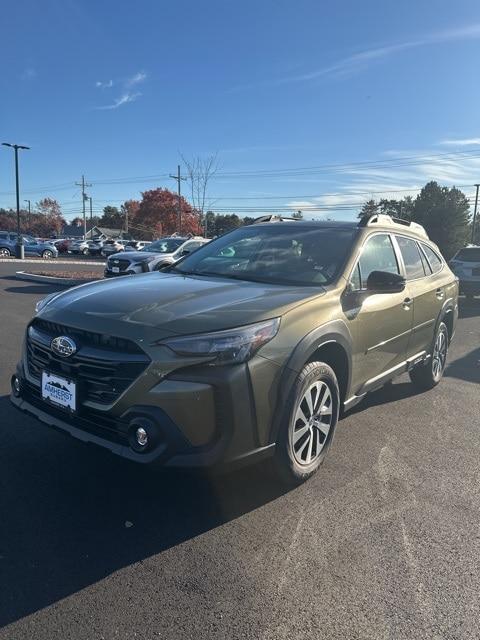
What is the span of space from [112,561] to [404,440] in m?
2.70

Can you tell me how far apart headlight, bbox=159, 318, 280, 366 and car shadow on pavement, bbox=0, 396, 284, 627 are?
651 millimetres

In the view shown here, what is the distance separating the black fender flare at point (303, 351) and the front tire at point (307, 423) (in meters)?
0.06

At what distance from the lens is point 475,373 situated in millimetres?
6703

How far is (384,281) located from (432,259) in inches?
88.8

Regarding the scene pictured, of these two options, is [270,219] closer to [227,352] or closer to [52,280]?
[227,352]

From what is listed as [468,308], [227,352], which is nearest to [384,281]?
[227,352]

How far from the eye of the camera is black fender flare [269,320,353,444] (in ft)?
9.71

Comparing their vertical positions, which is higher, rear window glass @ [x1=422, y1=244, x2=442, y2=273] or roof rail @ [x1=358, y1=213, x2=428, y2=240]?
roof rail @ [x1=358, y1=213, x2=428, y2=240]

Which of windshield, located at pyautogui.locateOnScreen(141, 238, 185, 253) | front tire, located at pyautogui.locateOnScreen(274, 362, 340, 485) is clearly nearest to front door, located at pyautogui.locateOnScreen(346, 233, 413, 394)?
front tire, located at pyautogui.locateOnScreen(274, 362, 340, 485)

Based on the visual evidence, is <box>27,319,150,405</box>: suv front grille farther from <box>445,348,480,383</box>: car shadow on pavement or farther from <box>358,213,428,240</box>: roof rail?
<box>445,348,480,383</box>: car shadow on pavement

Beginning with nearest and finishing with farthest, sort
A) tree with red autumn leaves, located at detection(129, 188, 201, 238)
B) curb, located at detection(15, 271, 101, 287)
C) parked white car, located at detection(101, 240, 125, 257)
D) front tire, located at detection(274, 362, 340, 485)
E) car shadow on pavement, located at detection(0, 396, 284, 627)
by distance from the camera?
1. car shadow on pavement, located at detection(0, 396, 284, 627)
2. front tire, located at detection(274, 362, 340, 485)
3. curb, located at detection(15, 271, 101, 287)
4. parked white car, located at detection(101, 240, 125, 257)
5. tree with red autumn leaves, located at detection(129, 188, 201, 238)

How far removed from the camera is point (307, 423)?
10.9ft

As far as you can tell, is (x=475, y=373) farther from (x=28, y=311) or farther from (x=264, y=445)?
(x=28, y=311)

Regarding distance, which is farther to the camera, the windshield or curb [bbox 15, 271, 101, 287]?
the windshield
